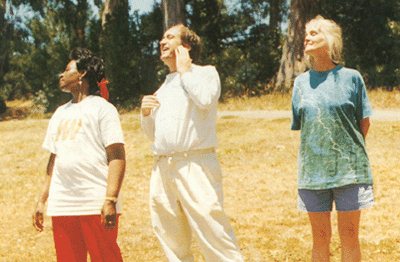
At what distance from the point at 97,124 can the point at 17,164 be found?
1116 centimetres


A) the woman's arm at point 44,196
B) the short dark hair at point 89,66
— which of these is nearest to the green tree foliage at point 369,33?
the short dark hair at point 89,66

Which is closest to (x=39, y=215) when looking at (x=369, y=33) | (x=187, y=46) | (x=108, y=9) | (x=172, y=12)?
(x=187, y=46)

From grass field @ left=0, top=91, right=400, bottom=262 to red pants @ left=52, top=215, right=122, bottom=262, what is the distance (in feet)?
9.16

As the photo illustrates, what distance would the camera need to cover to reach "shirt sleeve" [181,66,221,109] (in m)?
4.37

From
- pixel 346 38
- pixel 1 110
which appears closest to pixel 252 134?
pixel 346 38

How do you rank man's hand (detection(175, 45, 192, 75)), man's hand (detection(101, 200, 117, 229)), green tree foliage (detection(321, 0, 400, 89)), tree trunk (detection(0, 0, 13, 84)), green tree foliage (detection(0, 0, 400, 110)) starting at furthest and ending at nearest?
1. tree trunk (detection(0, 0, 13, 84))
2. green tree foliage (detection(0, 0, 400, 110))
3. green tree foliage (detection(321, 0, 400, 89))
4. man's hand (detection(175, 45, 192, 75))
5. man's hand (detection(101, 200, 117, 229))

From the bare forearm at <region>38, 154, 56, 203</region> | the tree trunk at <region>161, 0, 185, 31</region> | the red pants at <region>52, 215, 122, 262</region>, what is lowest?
the red pants at <region>52, 215, 122, 262</region>

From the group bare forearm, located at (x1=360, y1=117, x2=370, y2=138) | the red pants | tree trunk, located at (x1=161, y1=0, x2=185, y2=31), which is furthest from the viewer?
tree trunk, located at (x1=161, y1=0, x2=185, y2=31)

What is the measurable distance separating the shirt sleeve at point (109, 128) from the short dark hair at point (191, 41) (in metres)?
0.73

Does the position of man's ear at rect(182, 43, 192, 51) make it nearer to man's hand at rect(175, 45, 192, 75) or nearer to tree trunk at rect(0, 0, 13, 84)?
man's hand at rect(175, 45, 192, 75)

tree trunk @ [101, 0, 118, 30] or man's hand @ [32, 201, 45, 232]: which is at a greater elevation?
tree trunk @ [101, 0, 118, 30]

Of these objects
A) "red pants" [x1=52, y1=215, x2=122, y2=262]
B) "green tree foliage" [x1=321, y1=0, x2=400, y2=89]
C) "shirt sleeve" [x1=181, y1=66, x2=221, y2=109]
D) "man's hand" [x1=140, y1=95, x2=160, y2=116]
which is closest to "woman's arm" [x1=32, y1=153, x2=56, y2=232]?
"red pants" [x1=52, y1=215, x2=122, y2=262]

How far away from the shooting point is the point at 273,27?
3180cm

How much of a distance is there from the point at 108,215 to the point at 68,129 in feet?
1.94
